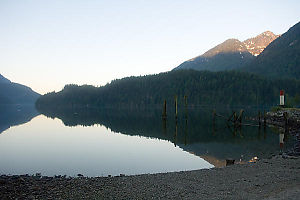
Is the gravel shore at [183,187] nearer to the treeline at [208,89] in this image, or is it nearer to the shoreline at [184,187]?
the shoreline at [184,187]

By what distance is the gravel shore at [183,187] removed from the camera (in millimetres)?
10930

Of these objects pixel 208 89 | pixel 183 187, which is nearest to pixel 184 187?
pixel 183 187

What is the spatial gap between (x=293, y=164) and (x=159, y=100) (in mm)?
162500

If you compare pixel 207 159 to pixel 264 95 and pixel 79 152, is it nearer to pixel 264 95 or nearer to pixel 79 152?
pixel 79 152

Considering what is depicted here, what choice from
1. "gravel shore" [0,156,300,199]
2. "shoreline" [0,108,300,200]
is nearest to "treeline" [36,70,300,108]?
"shoreline" [0,108,300,200]

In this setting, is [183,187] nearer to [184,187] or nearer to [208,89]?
[184,187]

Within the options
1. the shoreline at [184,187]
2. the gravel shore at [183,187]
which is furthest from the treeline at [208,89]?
the gravel shore at [183,187]

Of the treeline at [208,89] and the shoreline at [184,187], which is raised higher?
the treeline at [208,89]

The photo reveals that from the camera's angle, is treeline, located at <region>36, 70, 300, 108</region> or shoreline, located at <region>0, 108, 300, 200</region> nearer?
shoreline, located at <region>0, 108, 300, 200</region>

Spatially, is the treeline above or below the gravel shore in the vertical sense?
above

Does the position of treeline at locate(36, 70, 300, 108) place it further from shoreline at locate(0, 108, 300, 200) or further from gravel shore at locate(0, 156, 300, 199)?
gravel shore at locate(0, 156, 300, 199)

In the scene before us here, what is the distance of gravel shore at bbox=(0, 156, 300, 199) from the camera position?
10.9 meters

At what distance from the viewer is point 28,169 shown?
65.8 ft

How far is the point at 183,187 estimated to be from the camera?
492 inches
